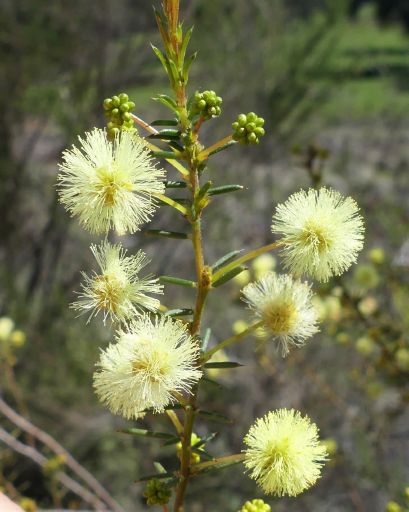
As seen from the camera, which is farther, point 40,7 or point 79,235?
point 79,235

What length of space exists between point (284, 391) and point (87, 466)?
4.18 feet

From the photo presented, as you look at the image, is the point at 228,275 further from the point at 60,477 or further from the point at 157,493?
the point at 60,477

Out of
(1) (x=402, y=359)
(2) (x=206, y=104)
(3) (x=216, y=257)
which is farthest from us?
(3) (x=216, y=257)

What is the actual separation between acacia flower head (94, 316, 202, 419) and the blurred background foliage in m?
0.94

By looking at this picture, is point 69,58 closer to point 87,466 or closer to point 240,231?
point 240,231

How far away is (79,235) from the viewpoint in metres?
5.07

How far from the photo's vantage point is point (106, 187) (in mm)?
837

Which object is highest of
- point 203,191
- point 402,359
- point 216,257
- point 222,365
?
point 216,257

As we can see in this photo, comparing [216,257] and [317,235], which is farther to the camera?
[216,257]

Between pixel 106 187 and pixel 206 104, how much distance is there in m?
0.19

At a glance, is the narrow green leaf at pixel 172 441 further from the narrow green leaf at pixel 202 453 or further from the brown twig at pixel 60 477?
the brown twig at pixel 60 477

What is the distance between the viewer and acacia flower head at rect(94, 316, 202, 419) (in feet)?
2.66

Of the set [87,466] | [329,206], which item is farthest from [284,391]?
[329,206]

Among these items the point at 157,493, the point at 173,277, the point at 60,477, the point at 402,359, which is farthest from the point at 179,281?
the point at 402,359
